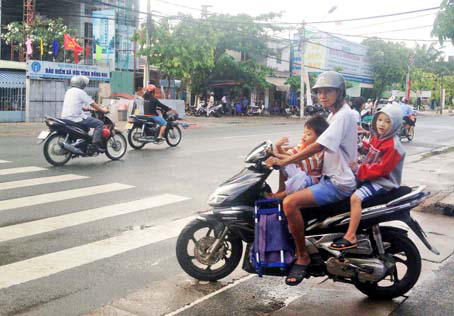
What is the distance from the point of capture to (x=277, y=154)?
414 cm

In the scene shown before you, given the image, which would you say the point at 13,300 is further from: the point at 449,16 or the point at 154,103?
the point at 154,103

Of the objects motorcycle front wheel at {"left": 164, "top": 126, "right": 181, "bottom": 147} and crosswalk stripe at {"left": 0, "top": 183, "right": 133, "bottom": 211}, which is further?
motorcycle front wheel at {"left": 164, "top": 126, "right": 181, "bottom": 147}

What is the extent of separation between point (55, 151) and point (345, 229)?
25.0 feet

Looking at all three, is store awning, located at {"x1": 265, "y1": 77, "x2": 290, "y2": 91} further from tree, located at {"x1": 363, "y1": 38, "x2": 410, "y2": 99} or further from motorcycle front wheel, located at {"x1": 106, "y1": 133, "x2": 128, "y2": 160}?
motorcycle front wheel, located at {"x1": 106, "y1": 133, "x2": 128, "y2": 160}

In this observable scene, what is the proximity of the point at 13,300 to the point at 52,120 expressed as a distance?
264 inches

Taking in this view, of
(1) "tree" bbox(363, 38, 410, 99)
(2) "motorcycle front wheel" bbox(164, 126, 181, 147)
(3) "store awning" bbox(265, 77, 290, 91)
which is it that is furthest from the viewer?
(1) "tree" bbox(363, 38, 410, 99)

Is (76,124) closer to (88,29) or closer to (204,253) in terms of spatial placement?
(204,253)

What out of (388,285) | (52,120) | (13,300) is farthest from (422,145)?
(13,300)

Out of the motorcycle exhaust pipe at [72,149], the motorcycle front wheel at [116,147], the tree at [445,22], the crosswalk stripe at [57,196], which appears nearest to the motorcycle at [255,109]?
the motorcycle front wheel at [116,147]

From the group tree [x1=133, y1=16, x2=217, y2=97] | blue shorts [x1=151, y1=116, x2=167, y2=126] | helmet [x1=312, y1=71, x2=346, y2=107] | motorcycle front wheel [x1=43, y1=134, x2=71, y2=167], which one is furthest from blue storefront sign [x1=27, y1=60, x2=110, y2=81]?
helmet [x1=312, y1=71, x2=346, y2=107]

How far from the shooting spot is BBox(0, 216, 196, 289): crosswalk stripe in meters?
4.67

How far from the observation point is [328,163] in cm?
427

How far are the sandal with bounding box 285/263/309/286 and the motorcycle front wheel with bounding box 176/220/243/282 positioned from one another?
59cm

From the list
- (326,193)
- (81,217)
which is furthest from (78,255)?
(326,193)
